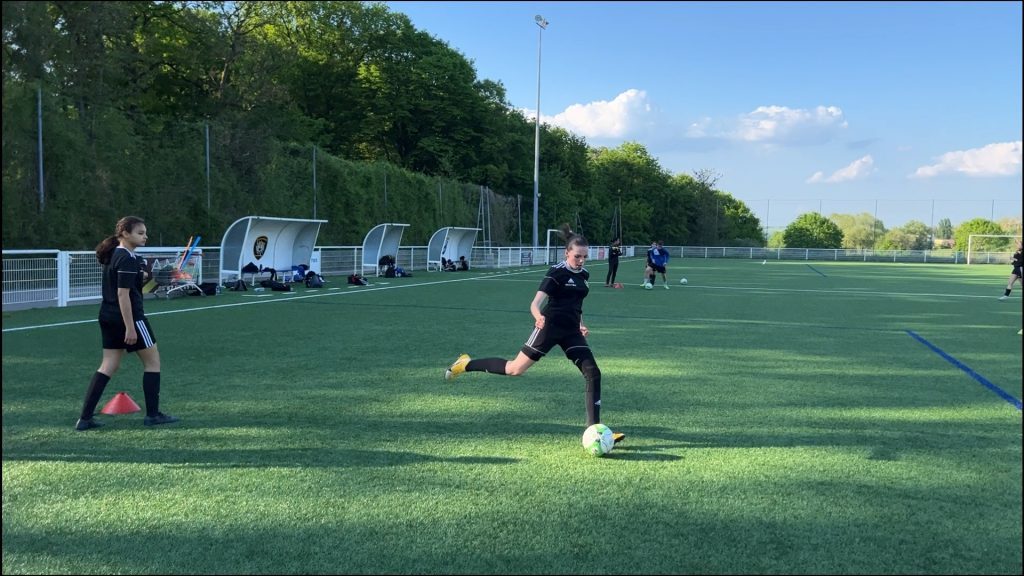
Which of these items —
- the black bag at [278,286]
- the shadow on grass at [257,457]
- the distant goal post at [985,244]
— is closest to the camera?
the shadow on grass at [257,457]

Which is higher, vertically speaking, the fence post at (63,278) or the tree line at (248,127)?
the tree line at (248,127)

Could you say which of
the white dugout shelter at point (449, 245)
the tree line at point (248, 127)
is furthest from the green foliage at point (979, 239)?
the white dugout shelter at point (449, 245)

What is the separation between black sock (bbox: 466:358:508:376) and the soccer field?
32 cm

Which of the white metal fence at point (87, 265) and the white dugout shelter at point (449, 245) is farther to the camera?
the white dugout shelter at point (449, 245)

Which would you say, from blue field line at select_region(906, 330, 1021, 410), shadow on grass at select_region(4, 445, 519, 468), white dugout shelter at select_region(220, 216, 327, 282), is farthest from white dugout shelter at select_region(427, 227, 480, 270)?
shadow on grass at select_region(4, 445, 519, 468)

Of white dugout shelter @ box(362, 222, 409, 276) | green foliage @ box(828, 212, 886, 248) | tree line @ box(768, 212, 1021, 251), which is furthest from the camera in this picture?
green foliage @ box(828, 212, 886, 248)

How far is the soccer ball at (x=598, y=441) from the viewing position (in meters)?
4.95

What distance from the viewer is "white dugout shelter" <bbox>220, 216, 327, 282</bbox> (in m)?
19.1

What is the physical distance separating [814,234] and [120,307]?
78720 mm

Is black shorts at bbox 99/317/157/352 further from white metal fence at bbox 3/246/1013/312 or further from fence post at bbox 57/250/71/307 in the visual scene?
fence post at bbox 57/250/71/307

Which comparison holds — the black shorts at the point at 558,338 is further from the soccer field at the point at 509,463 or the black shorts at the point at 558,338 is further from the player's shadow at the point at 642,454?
the player's shadow at the point at 642,454

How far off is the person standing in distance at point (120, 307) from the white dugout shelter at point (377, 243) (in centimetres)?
1979

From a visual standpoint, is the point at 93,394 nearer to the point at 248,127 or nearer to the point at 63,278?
the point at 63,278

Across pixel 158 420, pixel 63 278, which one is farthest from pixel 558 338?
pixel 63 278
